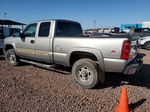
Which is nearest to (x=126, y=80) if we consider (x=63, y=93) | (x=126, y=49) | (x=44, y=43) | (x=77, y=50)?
(x=126, y=49)

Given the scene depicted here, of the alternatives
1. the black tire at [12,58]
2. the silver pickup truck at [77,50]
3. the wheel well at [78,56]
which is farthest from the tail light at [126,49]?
the black tire at [12,58]

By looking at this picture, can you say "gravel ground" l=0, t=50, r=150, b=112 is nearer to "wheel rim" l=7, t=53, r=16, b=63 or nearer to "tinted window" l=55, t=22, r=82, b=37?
"wheel rim" l=7, t=53, r=16, b=63

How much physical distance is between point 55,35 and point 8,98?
2161 mm

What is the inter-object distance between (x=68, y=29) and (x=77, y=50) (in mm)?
1365

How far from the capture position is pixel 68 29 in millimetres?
4801

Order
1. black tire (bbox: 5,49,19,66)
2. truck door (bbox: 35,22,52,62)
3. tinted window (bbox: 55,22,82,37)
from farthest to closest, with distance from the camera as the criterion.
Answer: black tire (bbox: 5,49,19,66) → tinted window (bbox: 55,22,82,37) → truck door (bbox: 35,22,52,62)

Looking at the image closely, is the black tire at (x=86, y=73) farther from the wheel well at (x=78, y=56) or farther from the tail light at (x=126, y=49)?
the tail light at (x=126, y=49)

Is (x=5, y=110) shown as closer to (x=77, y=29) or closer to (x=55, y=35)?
(x=55, y=35)

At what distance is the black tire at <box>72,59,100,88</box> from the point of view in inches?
142

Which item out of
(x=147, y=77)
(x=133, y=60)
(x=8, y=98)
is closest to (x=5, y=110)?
(x=8, y=98)

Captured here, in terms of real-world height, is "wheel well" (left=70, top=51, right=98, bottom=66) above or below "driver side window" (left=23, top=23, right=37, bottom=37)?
below

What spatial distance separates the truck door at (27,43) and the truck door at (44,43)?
0.93 feet

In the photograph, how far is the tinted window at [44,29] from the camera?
14.7 feet

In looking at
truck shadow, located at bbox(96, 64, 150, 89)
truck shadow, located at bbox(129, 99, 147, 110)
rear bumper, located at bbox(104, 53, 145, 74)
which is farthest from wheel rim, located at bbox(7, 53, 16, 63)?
truck shadow, located at bbox(129, 99, 147, 110)
